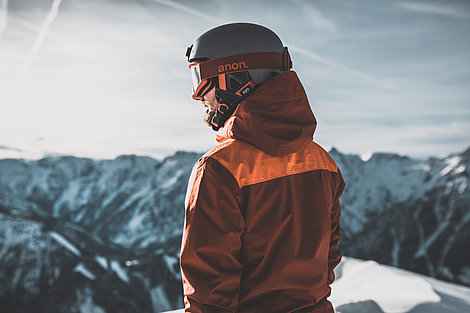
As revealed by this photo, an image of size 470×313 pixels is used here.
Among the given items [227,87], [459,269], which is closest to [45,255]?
[227,87]

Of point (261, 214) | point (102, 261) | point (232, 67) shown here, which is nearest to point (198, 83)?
point (232, 67)

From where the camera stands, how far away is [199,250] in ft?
6.95

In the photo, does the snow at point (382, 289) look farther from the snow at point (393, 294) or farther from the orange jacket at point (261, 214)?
the orange jacket at point (261, 214)

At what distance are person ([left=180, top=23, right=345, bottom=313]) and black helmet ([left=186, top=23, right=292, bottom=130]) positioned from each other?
342mm

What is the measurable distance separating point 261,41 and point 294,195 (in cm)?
137

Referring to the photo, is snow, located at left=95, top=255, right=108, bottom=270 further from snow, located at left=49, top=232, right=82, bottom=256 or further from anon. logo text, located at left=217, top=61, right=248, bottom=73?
anon. logo text, located at left=217, top=61, right=248, bottom=73

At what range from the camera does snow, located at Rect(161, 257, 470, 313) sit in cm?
495

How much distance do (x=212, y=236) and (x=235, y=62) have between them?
4.74ft

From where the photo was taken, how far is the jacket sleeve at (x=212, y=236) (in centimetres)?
211

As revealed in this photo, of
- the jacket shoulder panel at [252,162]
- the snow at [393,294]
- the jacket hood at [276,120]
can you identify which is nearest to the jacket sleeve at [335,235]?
the jacket shoulder panel at [252,162]

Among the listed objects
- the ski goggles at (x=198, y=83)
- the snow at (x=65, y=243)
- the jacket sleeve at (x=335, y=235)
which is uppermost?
the ski goggles at (x=198, y=83)

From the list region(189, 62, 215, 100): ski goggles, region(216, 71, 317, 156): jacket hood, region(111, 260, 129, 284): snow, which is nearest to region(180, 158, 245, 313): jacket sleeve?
region(216, 71, 317, 156): jacket hood

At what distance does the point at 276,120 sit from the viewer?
2.31 meters

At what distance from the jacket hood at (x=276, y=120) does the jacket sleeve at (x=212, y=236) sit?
0.31 m
